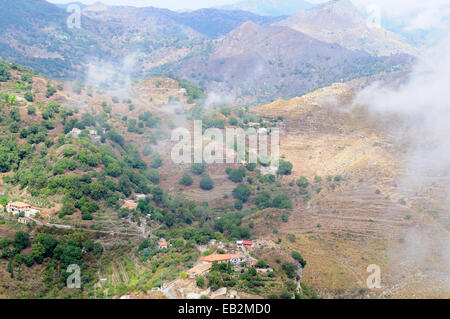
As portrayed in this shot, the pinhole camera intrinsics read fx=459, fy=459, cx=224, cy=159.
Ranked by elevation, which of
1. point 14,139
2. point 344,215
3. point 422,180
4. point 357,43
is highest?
point 357,43

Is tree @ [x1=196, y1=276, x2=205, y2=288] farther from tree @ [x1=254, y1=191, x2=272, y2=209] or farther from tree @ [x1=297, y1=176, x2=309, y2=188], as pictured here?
tree @ [x1=297, y1=176, x2=309, y2=188]

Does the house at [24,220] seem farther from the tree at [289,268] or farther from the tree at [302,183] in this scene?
the tree at [302,183]

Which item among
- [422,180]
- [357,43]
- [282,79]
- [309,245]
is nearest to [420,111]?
[422,180]

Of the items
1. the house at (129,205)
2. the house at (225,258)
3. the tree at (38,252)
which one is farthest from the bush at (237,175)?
the tree at (38,252)

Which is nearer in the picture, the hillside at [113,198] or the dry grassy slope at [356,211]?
the hillside at [113,198]

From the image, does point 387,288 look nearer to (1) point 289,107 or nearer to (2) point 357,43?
(1) point 289,107
